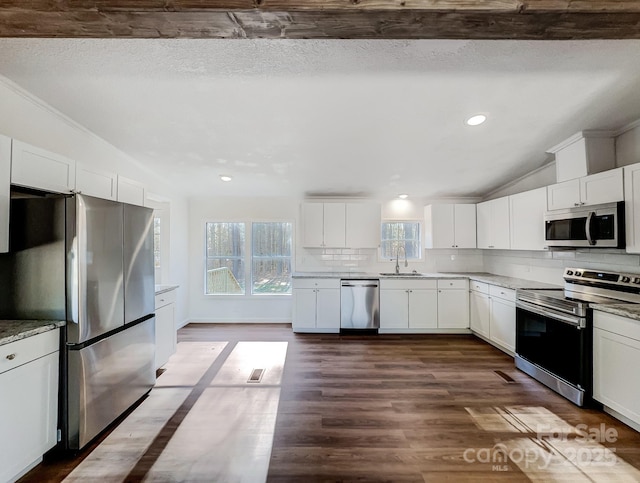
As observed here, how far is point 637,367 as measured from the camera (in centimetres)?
204

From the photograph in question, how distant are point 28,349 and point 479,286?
485 centimetres

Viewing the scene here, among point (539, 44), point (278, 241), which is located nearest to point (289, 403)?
point (278, 241)

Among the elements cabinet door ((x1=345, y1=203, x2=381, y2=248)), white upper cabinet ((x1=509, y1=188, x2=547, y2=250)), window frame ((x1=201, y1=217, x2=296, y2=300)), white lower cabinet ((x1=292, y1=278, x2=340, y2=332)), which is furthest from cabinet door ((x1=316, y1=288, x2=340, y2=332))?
white upper cabinet ((x1=509, y1=188, x2=547, y2=250))

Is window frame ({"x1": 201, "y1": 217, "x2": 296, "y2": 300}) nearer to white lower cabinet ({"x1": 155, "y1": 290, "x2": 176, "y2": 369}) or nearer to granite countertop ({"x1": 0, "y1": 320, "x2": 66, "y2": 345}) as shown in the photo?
white lower cabinet ({"x1": 155, "y1": 290, "x2": 176, "y2": 369})

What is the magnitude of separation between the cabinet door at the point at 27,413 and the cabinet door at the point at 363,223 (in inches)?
152

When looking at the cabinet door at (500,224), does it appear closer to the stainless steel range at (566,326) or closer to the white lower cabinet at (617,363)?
the stainless steel range at (566,326)

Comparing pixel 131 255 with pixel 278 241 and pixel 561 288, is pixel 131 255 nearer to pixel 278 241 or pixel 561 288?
pixel 278 241

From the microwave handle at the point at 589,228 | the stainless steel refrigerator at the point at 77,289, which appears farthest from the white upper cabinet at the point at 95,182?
the microwave handle at the point at 589,228

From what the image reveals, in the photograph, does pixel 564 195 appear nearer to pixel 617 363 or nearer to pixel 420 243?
pixel 617 363

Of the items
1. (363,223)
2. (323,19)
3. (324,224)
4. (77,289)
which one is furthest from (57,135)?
(363,223)

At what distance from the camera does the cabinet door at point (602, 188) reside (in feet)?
8.21

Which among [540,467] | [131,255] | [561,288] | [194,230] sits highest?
[194,230]

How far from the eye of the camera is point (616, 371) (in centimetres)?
219

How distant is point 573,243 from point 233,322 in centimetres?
495
